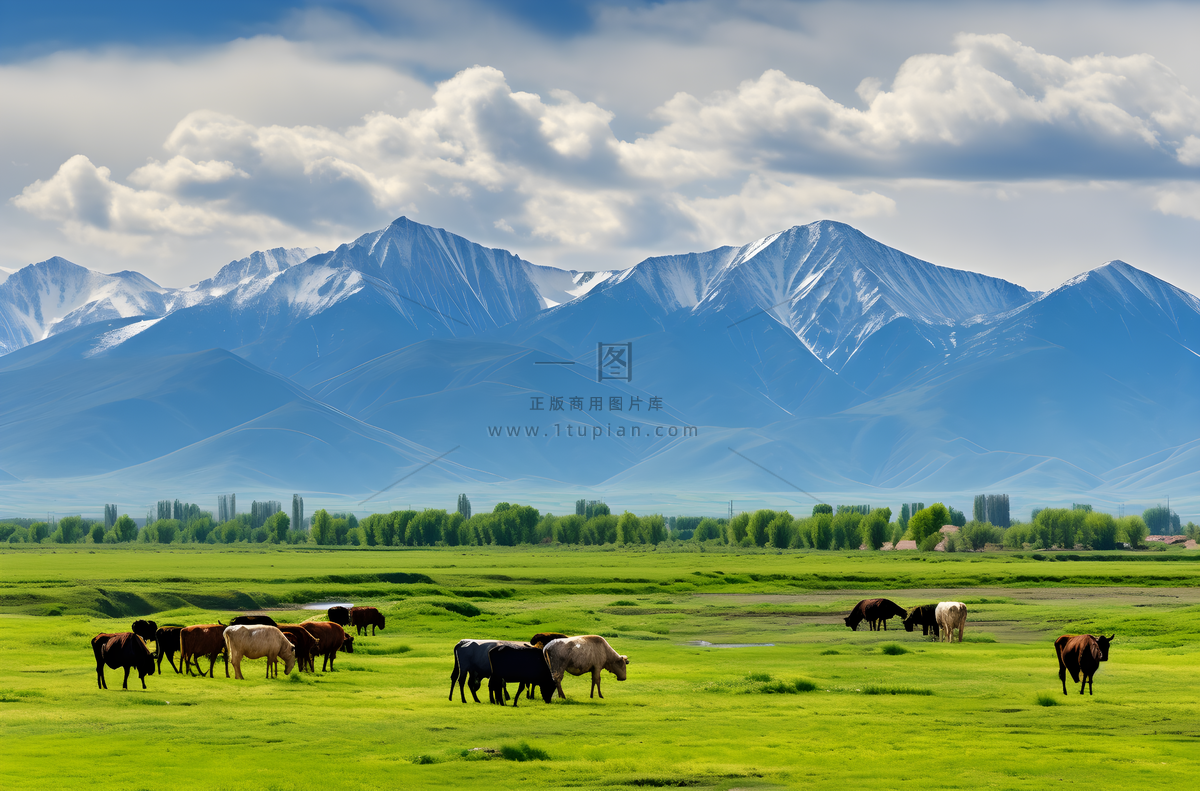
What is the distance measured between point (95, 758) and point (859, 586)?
100m

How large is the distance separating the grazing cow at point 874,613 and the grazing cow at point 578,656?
3373cm

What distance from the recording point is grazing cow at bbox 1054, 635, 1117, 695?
3581cm

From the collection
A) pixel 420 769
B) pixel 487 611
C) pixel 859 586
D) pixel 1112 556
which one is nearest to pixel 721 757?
pixel 420 769

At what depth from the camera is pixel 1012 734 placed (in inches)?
1174

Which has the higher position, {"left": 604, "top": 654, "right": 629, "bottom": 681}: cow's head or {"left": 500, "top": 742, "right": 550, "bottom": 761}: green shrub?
{"left": 604, "top": 654, "right": 629, "bottom": 681}: cow's head

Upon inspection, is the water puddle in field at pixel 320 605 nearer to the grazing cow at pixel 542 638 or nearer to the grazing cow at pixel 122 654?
the grazing cow at pixel 122 654

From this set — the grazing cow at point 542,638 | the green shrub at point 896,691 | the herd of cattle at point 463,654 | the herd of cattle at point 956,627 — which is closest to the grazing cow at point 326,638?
the herd of cattle at point 463,654

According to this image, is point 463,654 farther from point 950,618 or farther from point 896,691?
point 950,618

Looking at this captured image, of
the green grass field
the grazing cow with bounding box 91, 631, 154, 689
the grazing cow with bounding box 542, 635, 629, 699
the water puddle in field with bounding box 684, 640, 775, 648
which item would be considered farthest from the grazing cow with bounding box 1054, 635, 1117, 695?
the grazing cow with bounding box 91, 631, 154, 689

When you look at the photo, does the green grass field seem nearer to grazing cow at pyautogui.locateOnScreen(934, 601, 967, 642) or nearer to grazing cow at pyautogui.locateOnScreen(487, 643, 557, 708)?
grazing cow at pyautogui.locateOnScreen(487, 643, 557, 708)

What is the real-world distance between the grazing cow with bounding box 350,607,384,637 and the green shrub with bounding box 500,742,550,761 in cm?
3673

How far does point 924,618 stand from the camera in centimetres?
6128

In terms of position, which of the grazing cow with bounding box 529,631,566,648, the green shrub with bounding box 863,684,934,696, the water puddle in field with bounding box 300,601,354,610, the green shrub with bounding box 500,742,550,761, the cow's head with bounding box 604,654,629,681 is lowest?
the water puddle in field with bounding box 300,601,354,610

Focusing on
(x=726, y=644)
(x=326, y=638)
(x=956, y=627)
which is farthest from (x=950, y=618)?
(x=326, y=638)
